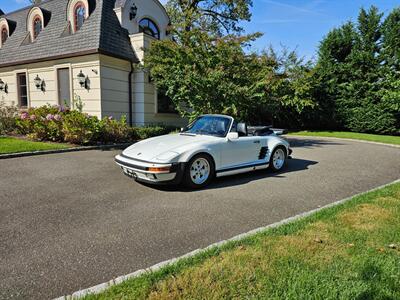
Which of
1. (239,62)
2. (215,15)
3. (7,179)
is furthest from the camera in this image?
(215,15)

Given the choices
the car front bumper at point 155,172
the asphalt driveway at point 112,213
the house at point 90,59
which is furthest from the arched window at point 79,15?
the car front bumper at point 155,172

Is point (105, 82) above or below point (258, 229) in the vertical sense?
above

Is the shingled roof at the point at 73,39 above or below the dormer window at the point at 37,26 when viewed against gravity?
below

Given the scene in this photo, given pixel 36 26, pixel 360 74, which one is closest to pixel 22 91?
pixel 36 26

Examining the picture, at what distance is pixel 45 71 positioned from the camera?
47.6ft

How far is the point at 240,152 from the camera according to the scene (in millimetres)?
6172

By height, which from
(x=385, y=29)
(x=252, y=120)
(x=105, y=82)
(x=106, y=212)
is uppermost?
(x=385, y=29)

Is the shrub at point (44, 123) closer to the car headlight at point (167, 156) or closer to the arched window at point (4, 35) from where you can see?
the car headlight at point (167, 156)

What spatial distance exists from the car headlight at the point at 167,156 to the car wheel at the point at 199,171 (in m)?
0.33

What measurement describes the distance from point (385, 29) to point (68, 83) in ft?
62.3

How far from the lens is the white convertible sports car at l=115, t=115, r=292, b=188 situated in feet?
16.8

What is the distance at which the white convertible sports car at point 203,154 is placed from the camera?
16.8ft

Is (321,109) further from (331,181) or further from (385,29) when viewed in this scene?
(331,181)

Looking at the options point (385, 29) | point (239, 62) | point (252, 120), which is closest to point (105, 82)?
point (239, 62)
